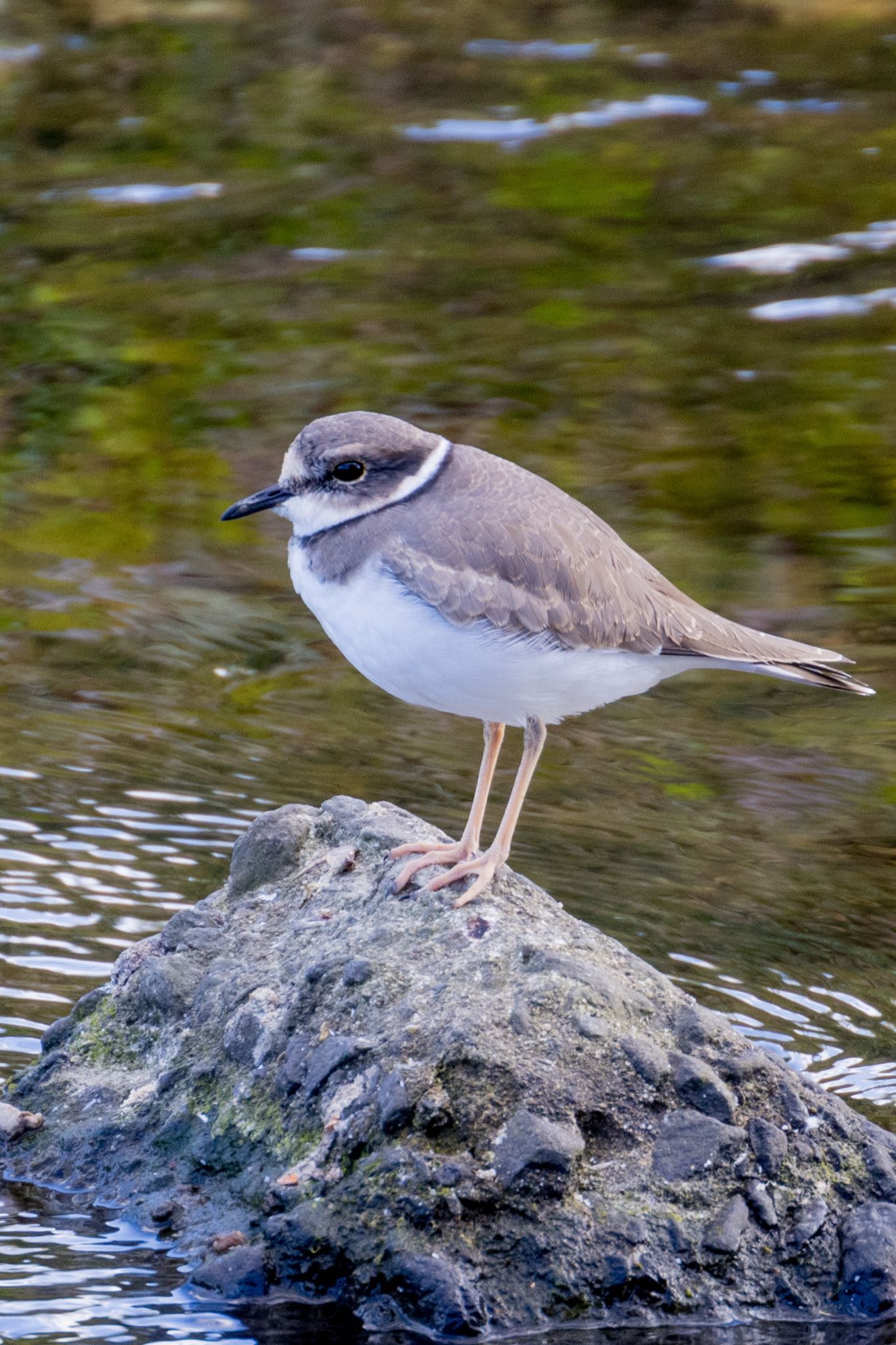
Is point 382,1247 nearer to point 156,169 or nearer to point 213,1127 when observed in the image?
point 213,1127

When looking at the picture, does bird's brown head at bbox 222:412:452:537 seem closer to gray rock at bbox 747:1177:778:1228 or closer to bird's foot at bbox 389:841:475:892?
bird's foot at bbox 389:841:475:892

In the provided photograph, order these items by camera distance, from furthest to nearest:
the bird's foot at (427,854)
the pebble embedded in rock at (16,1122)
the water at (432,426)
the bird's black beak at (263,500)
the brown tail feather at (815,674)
Result: the water at (432,426) → the brown tail feather at (815,674) → the bird's black beak at (263,500) → the bird's foot at (427,854) → the pebble embedded in rock at (16,1122)

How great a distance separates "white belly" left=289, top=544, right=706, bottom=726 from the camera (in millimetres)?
4891

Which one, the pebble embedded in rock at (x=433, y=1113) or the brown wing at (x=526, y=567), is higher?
the brown wing at (x=526, y=567)

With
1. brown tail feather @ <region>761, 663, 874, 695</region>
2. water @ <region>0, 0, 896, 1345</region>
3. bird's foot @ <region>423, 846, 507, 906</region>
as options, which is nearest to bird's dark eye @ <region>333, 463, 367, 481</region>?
bird's foot @ <region>423, 846, 507, 906</region>

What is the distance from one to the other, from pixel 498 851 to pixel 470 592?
27.0 inches

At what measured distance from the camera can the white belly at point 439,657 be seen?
16.0 feet

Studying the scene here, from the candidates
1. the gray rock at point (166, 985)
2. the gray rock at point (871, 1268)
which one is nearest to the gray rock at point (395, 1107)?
the gray rock at point (166, 985)

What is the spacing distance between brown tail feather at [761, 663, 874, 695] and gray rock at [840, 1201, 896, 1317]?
1.86 m

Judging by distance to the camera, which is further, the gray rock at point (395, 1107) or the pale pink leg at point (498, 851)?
the pale pink leg at point (498, 851)

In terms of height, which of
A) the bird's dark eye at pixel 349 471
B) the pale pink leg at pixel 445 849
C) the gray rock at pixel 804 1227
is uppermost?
the bird's dark eye at pixel 349 471

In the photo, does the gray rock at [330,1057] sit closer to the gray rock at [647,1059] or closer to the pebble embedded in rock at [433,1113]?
the pebble embedded in rock at [433,1113]

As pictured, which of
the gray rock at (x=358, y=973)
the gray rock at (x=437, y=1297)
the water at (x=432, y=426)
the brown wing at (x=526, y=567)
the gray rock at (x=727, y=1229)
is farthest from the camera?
the water at (x=432, y=426)

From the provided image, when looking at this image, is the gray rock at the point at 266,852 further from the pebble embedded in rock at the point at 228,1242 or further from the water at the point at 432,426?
the pebble embedded in rock at the point at 228,1242
